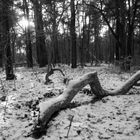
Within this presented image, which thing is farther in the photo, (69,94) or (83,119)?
(69,94)

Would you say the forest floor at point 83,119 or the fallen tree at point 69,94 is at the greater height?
the fallen tree at point 69,94

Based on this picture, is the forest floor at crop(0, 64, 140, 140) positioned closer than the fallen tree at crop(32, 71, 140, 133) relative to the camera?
Yes

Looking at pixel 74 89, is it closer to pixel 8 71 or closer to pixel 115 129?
pixel 115 129

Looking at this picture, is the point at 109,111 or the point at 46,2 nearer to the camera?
the point at 109,111

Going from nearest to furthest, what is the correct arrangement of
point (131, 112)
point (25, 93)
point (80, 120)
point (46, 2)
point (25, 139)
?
1. point (25, 139)
2. point (80, 120)
3. point (131, 112)
4. point (25, 93)
5. point (46, 2)

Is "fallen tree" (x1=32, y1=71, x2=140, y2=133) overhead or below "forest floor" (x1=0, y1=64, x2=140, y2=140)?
overhead

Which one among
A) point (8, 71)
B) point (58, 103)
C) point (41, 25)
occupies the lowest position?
point (58, 103)

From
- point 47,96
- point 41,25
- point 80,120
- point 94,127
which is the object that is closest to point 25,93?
point 47,96

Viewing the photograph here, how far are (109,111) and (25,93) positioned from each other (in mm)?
3454

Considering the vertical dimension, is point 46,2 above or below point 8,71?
above

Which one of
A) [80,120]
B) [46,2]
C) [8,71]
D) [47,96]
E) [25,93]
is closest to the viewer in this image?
[80,120]

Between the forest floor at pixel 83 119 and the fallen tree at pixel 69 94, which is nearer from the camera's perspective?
the forest floor at pixel 83 119

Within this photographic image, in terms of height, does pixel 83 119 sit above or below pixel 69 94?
below

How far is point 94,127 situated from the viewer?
143 inches
